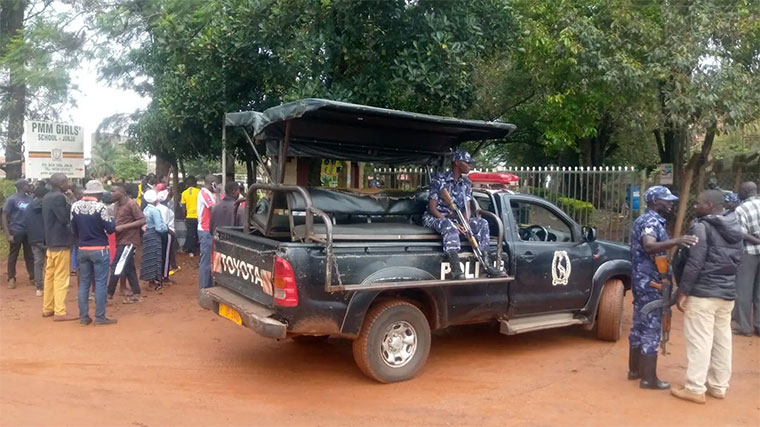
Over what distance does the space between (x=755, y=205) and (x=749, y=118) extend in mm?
3734

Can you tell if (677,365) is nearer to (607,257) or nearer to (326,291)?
(607,257)

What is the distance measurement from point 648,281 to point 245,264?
3.59 meters

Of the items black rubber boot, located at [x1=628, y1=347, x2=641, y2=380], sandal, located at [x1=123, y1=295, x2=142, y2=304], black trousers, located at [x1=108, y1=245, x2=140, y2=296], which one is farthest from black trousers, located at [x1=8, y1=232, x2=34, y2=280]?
black rubber boot, located at [x1=628, y1=347, x2=641, y2=380]

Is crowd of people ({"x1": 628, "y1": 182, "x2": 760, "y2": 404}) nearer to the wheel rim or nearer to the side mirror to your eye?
the side mirror

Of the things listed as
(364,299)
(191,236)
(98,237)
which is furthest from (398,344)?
(191,236)

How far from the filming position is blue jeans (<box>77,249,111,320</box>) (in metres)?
7.36

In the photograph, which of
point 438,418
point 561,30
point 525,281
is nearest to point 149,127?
point 561,30

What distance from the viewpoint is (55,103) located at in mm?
16953

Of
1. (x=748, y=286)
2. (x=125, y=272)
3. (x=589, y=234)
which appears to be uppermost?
(x=589, y=234)

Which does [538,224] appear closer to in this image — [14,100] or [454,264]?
[454,264]

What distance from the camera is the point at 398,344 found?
562 cm

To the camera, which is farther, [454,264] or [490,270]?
[490,270]

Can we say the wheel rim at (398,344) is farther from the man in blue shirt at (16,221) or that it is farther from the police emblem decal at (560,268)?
the man in blue shirt at (16,221)

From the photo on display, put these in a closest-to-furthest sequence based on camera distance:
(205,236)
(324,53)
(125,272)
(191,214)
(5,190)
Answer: (324,53), (125,272), (205,236), (191,214), (5,190)
